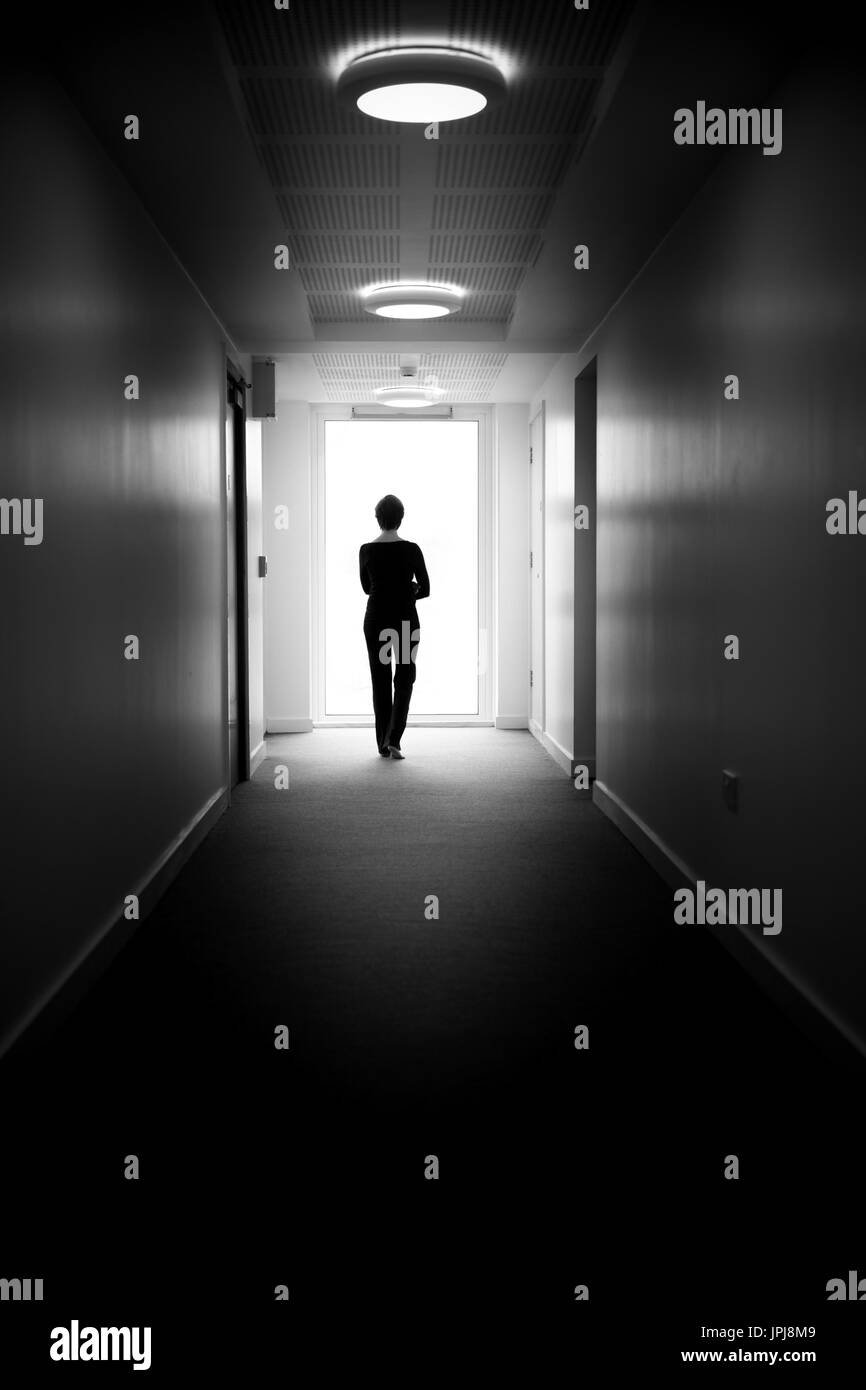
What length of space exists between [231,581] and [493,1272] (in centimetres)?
495

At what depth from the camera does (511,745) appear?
27.3 feet

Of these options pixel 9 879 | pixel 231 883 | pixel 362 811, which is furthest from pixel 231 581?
pixel 9 879

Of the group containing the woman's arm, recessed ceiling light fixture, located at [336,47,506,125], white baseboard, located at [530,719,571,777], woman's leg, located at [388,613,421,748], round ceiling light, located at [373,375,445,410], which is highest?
round ceiling light, located at [373,375,445,410]

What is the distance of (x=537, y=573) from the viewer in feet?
28.2

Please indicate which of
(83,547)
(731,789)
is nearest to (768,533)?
(731,789)

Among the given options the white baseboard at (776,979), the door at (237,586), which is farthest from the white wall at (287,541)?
the white baseboard at (776,979)

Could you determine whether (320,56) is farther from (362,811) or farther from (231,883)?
(362,811)

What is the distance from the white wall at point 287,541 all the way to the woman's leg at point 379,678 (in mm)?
1396

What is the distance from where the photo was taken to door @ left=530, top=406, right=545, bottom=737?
8305 millimetres

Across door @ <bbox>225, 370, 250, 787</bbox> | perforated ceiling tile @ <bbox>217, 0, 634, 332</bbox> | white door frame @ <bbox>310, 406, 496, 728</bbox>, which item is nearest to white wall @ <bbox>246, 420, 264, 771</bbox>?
door @ <bbox>225, 370, 250, 787</bbox>

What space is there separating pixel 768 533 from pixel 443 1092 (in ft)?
5.18

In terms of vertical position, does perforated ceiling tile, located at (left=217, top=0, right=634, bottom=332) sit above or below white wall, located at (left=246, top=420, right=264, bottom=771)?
above

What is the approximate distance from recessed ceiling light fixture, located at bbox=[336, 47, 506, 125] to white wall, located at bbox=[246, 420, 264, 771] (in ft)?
11.3

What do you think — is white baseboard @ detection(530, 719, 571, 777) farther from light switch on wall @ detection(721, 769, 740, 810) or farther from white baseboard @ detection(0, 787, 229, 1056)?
light switch on wall @ detection(721, 769, 740, 810)
